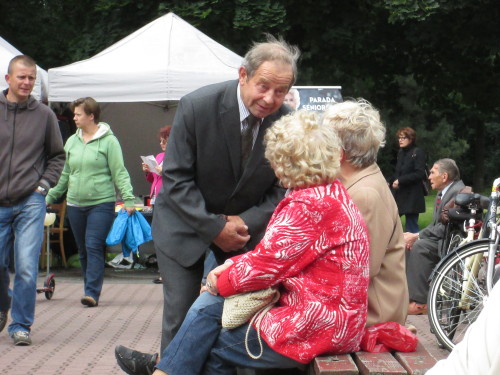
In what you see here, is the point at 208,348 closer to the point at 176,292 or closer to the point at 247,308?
the point at 247,308

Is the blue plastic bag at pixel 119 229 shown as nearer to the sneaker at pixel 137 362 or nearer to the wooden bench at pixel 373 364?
the sneaker at pixel 137 362

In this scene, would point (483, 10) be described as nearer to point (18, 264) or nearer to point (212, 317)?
point (18, 264)

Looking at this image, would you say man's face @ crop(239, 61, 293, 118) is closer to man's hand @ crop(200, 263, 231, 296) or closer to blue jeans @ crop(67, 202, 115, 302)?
man's hand @ crop(200, 263, 231, 296)

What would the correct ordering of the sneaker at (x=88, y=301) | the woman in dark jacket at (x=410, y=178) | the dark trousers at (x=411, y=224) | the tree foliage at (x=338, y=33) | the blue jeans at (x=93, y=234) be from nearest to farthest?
1. the blue jeans at (x=93, y=234)
2. the sneaker at (x=88, y=301)
3. the woman in dark jacket at (x=410, y=178)
4. the dark trousers at (x=411, y=224)
5. the tree foliage at (x=338, y=33)

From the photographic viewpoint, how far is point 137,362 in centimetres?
509

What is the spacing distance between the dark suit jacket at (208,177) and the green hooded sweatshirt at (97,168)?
18.1 feet

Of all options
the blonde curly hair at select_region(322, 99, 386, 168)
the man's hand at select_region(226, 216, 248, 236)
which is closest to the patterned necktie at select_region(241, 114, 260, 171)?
the man's hand at select_region(226, 216, 248, 236)

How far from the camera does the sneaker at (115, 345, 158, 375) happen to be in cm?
507

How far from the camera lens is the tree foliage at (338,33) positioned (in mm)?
20297

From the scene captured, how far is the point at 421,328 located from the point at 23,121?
3986 millimetres

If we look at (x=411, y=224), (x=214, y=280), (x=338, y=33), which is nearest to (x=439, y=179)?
(x=214, y=280)

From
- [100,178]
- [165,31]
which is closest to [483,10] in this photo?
[165,31]

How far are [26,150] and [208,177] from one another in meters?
3.18

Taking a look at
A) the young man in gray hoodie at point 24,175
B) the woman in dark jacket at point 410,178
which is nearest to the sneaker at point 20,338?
the young man in gray hoodie at point 24,175
